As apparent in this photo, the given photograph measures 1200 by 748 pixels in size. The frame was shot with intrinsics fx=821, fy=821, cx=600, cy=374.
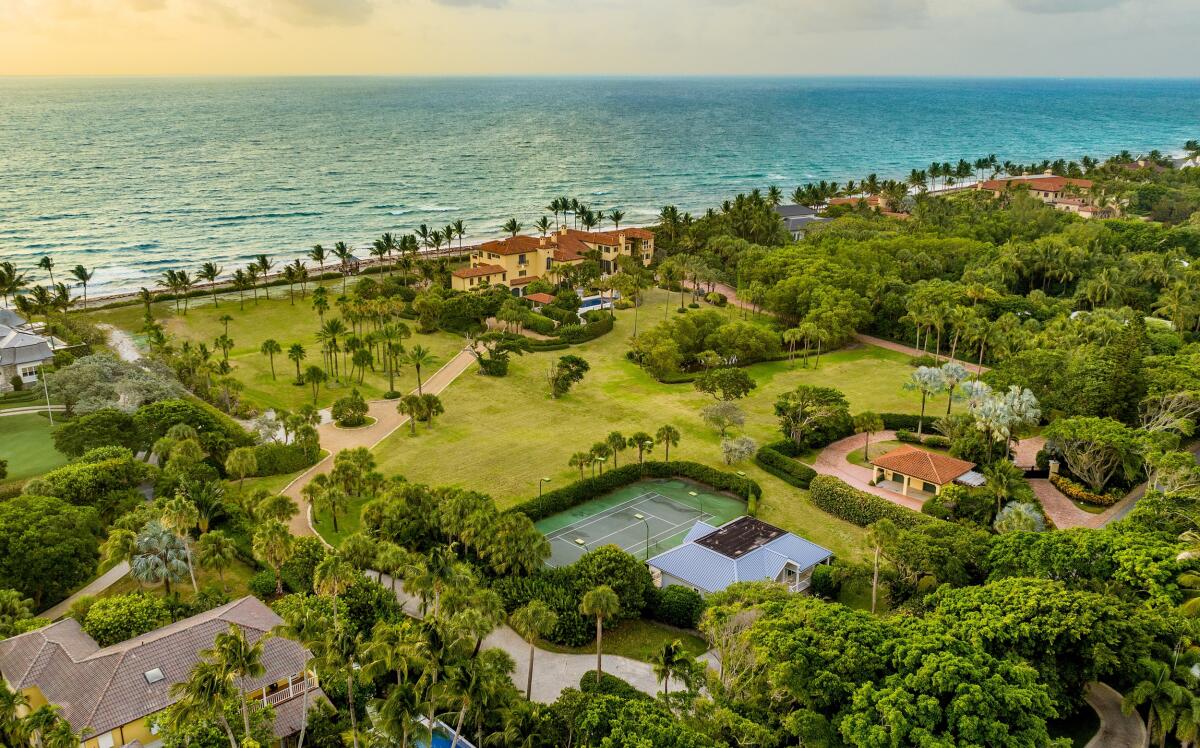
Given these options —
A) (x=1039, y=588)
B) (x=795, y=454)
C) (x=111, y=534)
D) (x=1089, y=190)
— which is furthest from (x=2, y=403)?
(x=1089, y=190)

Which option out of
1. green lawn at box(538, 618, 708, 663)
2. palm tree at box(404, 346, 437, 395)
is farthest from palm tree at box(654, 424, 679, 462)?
palm tree at box(404, 346, 437, 395)

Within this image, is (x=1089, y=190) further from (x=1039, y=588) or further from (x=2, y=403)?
(x=2, y=403)

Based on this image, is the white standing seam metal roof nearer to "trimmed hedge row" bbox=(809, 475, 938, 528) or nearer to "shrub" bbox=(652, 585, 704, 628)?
"shrub" bbox=(652, 585, 704, 628)

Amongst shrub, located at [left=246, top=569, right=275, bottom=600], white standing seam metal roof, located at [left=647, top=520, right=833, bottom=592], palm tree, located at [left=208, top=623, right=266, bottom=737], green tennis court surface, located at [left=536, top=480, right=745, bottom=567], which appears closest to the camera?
palm tree, located at [left=208, top=623, right=266, bottom=737]

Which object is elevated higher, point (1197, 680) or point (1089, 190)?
point (1089, 190)

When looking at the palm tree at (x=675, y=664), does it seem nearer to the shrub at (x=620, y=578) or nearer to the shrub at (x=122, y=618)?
the shrub at (x=620, y=578)

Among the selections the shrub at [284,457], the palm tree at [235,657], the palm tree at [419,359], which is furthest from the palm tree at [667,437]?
the palm tree at [235,657]

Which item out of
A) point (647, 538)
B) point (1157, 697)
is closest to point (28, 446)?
point (647, 538)
